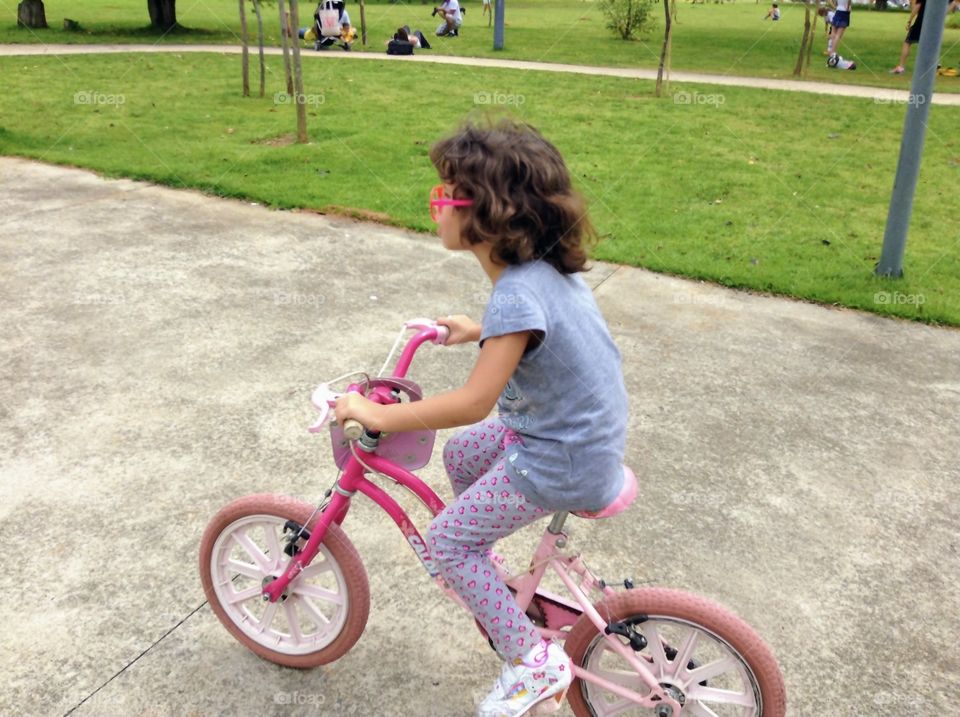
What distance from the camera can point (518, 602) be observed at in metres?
2.17

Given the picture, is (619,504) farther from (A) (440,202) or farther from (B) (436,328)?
(A) (440,202)

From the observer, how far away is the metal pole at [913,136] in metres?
4.94

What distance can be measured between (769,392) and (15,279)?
4287mm

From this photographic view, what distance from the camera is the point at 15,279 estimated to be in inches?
199

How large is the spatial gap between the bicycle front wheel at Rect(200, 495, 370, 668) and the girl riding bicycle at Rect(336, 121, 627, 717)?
0.37 metres

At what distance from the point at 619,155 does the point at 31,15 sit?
16.8 meters

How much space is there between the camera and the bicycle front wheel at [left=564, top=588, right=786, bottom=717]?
2000 millimetres

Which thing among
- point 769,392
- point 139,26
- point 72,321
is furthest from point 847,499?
point 139,26

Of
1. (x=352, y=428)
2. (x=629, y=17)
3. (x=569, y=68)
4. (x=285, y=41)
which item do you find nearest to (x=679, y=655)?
(x=352, y=428)

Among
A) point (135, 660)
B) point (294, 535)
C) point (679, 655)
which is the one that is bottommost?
point (135, 660)

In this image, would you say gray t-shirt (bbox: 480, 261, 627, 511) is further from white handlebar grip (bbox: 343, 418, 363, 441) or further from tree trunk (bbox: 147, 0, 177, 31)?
tree trunk (bbox: 147, 0, 177, 31)

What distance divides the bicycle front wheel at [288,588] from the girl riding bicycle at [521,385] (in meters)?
0.37

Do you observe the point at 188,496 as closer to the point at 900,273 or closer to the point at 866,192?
the point at 900,273

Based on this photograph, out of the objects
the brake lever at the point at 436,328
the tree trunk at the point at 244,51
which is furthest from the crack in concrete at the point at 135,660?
the tree trunk at the point at 244,51
